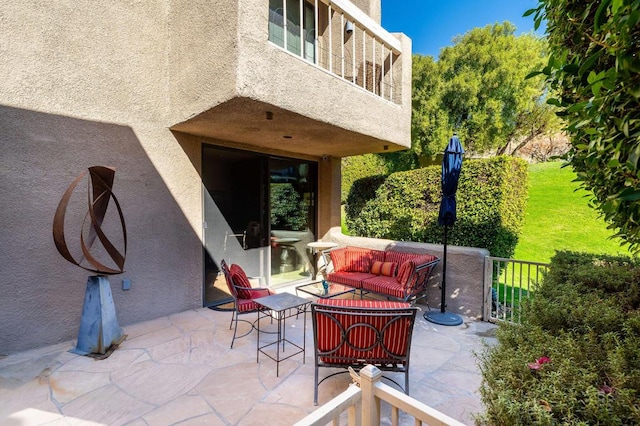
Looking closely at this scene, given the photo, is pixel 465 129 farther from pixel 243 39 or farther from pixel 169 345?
pixel 169 345

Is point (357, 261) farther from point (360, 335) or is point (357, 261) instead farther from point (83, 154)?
point (83, 154)

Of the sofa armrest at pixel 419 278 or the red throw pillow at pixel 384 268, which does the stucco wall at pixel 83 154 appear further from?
the sofa armrest at pixel 419 278

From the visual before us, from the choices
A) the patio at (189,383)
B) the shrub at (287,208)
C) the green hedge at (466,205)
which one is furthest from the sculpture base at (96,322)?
the green hedge at (466,205)

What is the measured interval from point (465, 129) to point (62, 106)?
15017mm

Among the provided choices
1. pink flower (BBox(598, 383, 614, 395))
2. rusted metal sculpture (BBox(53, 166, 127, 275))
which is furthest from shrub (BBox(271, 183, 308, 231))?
pink flower (BBox(598, 383, 614, 395))

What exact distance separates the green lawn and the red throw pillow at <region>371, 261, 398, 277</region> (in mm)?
8042

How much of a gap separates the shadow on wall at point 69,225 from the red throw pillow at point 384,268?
398 cm

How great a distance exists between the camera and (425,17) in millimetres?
14727

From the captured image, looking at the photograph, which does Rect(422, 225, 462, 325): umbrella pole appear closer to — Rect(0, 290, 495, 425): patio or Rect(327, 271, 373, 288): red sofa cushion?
Rect(0, 290, 495, 425): patio

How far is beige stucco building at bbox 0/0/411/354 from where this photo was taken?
409cm

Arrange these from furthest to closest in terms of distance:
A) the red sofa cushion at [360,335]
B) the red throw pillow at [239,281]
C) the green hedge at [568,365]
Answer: the red throw pillow at [239,281] → the red sofa cushion at [360,335] → the green hedge at [568,365]

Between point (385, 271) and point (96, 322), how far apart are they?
16.1 ft

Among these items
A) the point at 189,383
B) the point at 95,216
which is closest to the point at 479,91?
the point at 95,216

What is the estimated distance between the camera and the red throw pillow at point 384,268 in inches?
238
